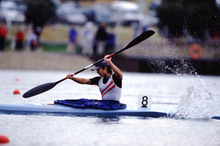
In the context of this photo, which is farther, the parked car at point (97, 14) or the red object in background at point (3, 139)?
the parked car at point (97, 14)

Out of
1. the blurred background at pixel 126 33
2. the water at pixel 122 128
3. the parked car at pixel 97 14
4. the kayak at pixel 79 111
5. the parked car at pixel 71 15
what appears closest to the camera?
the water at pixel 122 128

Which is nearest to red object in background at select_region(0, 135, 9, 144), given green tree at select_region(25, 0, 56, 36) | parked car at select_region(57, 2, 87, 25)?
green tree at select_region(25, 0, 56, 36)

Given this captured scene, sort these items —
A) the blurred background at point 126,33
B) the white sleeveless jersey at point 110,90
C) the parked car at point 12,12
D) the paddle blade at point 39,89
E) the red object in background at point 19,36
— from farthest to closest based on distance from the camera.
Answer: the parked car at point 12,12, the red object in background at point 19,36, the blurred background at point 126,33, the paddle blade at point 39,89, the white sleeveless jersey at point 110,90

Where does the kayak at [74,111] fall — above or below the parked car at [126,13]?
below

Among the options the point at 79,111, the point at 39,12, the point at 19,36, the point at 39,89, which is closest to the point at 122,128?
the point at 79,111

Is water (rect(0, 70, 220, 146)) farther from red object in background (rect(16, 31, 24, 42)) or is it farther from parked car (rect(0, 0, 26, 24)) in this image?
parked car (rect(0, 0, 26, 24))

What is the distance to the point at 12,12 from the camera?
34531 millimetres

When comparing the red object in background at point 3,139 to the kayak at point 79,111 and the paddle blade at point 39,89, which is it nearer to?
the kayak at point 79,111

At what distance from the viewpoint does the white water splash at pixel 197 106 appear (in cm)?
1112

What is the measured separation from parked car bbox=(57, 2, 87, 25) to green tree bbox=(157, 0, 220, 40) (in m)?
6.30

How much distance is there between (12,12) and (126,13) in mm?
7862

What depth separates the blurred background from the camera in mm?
29062

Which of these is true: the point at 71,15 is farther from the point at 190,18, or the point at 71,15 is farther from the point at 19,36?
the point at 190,18

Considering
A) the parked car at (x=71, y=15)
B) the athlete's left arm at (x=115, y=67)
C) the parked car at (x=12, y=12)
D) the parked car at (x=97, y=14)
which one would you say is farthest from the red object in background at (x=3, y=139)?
the parked car at (x=97, y=14)
